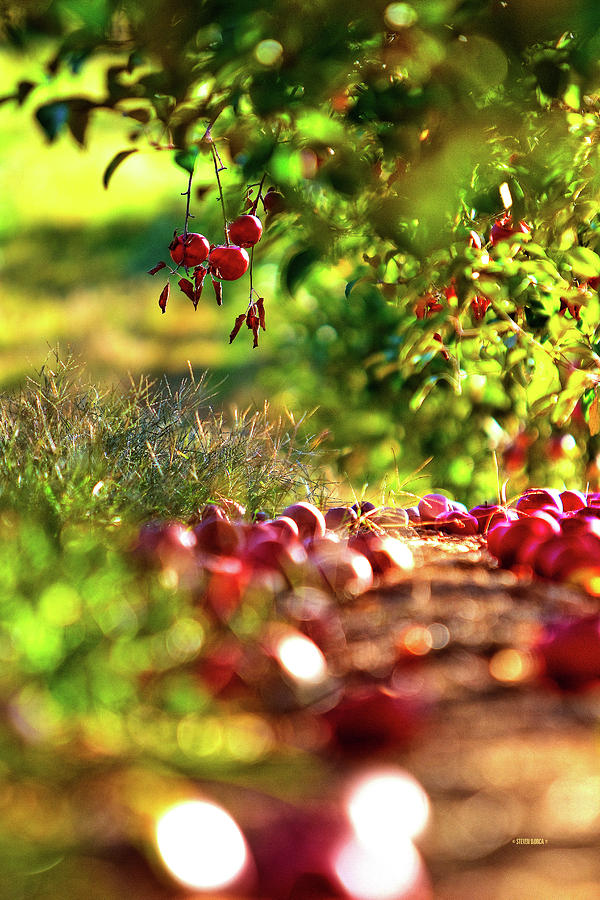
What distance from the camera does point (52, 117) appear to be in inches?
35.0

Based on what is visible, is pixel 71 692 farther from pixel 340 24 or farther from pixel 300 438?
pixel 300 438

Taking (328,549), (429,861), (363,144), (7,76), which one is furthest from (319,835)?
(7,76)

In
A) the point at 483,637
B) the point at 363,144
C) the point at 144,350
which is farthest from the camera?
the point at 144,350

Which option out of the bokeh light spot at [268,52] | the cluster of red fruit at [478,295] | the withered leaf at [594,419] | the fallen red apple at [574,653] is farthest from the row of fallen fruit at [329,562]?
the bokeh light spot at [268,52]

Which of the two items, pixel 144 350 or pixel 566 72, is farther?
pixel 144 350

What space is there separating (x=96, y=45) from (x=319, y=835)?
29.1 inches

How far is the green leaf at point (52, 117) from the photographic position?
878 mm

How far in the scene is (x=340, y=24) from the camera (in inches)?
34.5

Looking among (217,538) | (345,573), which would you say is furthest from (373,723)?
(217,538)

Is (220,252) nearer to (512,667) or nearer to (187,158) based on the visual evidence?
(187,158)

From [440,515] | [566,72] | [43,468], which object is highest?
[566,72]

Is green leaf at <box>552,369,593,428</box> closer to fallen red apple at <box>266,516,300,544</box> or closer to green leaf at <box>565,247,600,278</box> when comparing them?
green leaf at <box>565,247,600,278</box>

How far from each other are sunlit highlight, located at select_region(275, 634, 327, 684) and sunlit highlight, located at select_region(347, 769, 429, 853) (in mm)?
108

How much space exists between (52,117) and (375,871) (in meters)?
0.74
